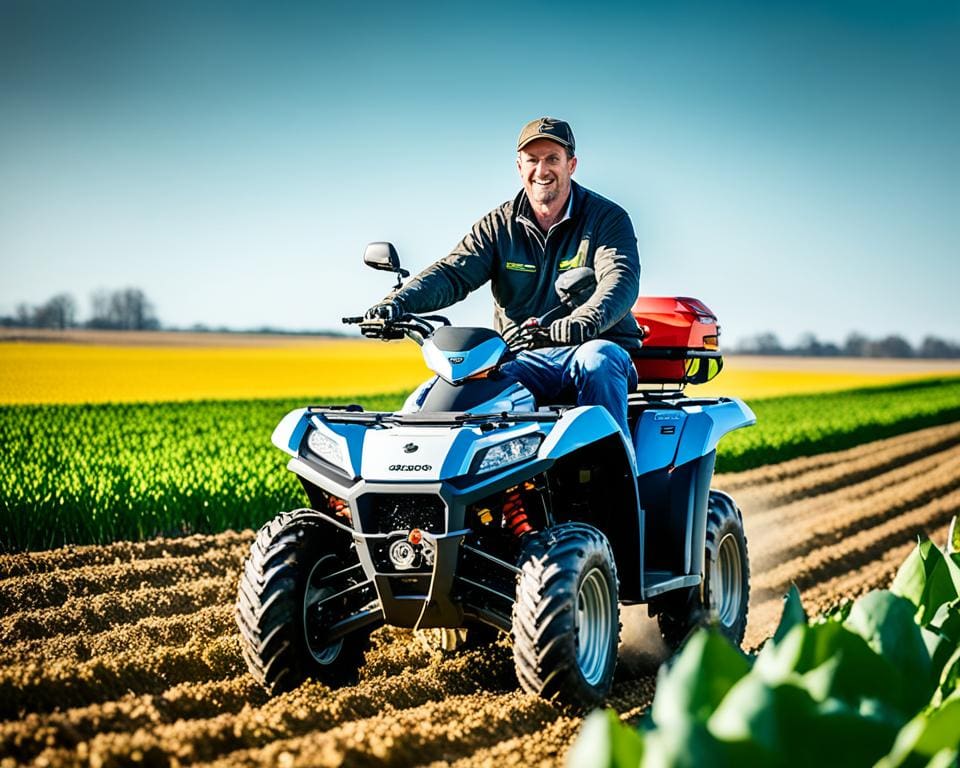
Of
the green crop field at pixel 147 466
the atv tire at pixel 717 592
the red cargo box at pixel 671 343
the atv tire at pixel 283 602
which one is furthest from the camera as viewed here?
the green crop field at pixel 147 466

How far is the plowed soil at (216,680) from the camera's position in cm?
355

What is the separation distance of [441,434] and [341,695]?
3.37ft

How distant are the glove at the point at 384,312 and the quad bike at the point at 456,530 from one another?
0.03m

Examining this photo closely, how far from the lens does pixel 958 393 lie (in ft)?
116

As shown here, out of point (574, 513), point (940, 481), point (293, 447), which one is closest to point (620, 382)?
point (574, 513)

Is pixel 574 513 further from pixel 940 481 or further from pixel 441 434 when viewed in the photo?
pixel 940 481

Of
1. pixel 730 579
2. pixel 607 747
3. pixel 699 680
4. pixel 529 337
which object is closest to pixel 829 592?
pixel 730 579

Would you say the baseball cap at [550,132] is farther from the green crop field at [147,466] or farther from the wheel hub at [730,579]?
the green crop field at [147,466]

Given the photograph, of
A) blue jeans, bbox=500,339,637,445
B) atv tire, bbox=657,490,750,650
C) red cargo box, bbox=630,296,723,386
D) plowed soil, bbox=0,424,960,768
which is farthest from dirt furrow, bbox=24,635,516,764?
red cargo box, bbox=630,296,723,386

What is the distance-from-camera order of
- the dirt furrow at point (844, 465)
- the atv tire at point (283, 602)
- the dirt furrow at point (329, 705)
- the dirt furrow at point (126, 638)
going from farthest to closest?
the dirt furrow at point (844, 465) < the dirt furrow at point (126, 638) < the atv tire at point (283, 602) < the dirt furrow at point (329, 705)

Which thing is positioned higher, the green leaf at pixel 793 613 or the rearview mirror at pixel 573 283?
the rearview mirror at pixel 573 283

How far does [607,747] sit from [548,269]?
3915mm

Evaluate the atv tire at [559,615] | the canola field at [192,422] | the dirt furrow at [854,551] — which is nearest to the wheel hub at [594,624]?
the atv tire at [559,615]

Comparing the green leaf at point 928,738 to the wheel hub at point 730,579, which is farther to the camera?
the wheel hub at point 730,579
